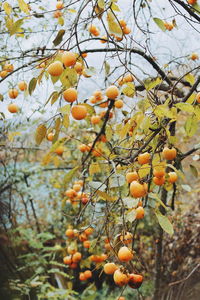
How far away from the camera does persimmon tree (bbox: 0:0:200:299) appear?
0.85 meters

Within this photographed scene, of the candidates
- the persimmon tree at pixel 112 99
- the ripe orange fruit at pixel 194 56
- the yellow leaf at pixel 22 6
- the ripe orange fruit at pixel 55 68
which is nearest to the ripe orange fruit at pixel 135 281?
the persimmon tree at pixel 112 99

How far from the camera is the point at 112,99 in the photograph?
113 centimetres

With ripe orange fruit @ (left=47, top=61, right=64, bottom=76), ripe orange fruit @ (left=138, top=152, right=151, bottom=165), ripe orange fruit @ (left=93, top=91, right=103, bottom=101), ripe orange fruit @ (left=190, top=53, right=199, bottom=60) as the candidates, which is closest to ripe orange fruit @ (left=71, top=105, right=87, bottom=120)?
ripe orange fruit @ (left=47, top=61, right=64, bottom=76)

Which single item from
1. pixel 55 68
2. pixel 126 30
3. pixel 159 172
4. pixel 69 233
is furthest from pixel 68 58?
pixel 69 233

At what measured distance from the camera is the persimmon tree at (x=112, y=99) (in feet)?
2.77

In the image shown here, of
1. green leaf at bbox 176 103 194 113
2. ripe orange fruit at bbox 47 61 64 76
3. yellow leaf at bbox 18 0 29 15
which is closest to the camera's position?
ripe orange fruit at bbox 47 61 64 76

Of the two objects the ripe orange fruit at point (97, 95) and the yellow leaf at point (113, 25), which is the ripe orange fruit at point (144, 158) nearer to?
the yellow leaf at point (113, 25)

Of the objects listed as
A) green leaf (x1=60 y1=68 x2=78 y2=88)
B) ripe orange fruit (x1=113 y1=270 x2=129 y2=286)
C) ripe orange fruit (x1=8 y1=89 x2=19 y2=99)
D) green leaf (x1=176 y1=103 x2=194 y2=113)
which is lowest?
ripe orange fruit (x1=113 y1=270 x2=129 y2=286)

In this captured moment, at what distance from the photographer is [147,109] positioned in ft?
3.30

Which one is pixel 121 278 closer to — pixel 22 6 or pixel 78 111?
pixel 78 111

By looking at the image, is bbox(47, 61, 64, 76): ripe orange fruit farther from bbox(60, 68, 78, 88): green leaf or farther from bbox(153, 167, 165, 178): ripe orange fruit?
bbox(153, 167, 165, 178): ripe orange fruit

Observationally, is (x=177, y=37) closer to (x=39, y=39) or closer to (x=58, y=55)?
(x=39, y=39)

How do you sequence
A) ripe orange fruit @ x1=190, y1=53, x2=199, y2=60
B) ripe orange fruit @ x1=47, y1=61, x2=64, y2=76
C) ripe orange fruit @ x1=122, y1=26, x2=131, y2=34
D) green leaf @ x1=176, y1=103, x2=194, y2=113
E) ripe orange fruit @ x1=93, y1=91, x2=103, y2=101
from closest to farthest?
1. ripe orange fruit @ x1=47, y1=61, x2=64, y2=76
2. green leaf @ x1=176, y1=103, x2=194, y2=113
3. ripe orange fruit @ x1=122, y1=26, x2=131, y2=34
4. ripe orange fruit @ x1=93, y1=91, x2=103, y2=101
5. ripe orange fruit @ x1=190, y1=53, x2=199, y2=60

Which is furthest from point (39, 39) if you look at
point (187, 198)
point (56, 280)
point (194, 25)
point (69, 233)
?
point (187, 198)
